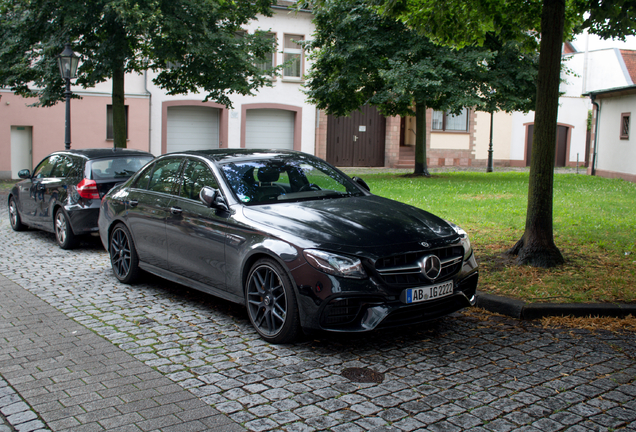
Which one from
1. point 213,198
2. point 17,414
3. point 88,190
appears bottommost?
point 17,414

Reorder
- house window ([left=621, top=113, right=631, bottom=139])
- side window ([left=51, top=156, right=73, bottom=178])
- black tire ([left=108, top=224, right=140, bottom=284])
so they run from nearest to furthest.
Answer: black tire ([left=108, top=224, right=140, bottom=284]) → side window ([left=51, top=156, right=73, bottom=178]) → house window ([left=621, top=113, right=631, bottom=139])

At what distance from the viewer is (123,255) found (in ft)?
23.8

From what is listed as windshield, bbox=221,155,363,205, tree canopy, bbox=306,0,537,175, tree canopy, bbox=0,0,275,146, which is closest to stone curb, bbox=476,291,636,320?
windshield, bbox=221,155,363,205

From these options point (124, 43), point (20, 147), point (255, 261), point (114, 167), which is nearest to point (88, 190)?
point (114, 167)

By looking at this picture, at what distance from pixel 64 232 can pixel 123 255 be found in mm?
2969

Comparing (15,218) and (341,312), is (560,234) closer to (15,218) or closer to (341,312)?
(341,312)

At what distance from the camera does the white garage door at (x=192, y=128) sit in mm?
29500

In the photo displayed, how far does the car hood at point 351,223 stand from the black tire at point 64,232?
5115 mm

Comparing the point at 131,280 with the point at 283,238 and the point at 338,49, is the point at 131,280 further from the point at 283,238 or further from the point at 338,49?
the point at 338,49

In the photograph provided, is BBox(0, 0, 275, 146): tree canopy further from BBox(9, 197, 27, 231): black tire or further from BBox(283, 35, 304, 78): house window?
BBox(283, 35, 304, 78): house window

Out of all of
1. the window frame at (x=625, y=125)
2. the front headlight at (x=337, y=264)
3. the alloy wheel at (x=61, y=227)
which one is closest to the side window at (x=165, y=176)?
the front headlight at (x=337, y=264)

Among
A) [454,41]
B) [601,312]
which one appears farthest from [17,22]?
[601,312]

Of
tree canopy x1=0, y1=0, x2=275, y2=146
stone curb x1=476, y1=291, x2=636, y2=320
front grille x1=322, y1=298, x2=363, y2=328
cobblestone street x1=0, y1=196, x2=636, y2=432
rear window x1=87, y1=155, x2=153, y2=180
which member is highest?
tree canopy x1=0, y1=0, x2=275, y2=146

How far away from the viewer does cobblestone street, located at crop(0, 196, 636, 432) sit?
145 inches
